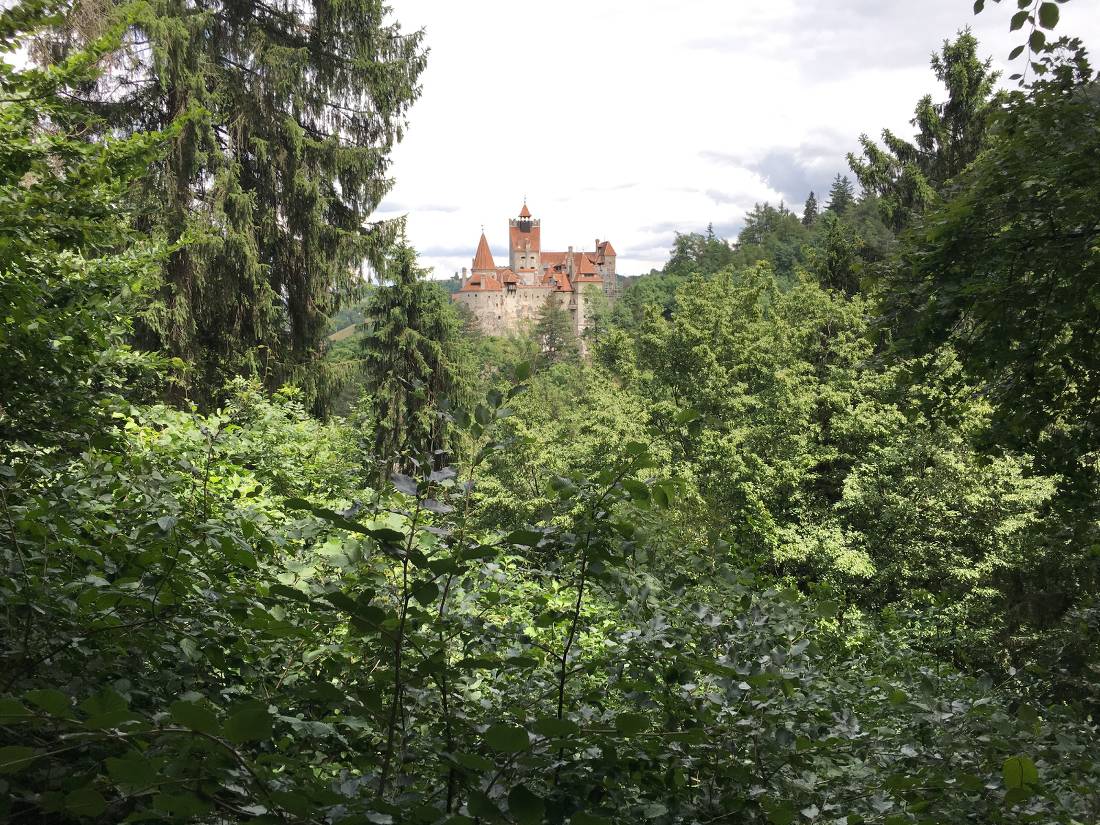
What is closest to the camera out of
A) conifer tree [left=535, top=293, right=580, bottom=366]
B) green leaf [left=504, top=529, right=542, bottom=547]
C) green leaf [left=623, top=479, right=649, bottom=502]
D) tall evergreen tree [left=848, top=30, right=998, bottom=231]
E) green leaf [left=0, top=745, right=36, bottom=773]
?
green leaf [left=0, top=745, right=36, bottom=773]

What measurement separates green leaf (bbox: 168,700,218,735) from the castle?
261ft

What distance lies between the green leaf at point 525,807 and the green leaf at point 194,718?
48cm

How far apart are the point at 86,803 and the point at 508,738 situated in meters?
0.59

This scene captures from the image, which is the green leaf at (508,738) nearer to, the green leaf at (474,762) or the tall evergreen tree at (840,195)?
the green leaf at (474,762)

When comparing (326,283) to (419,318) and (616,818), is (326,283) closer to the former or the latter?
(419,318)

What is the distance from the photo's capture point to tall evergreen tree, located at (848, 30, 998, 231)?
20.2 meters

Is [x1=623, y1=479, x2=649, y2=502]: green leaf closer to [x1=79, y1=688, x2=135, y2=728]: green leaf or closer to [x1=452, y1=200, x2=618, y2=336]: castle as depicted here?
[x1=79, y1=688, x2=135, y2=728]: green leaf

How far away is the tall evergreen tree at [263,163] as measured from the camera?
38.8 feet

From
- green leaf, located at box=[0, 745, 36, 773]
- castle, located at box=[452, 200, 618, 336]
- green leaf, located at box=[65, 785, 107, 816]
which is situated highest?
castle, located at box=[452, 200, 618, 336]

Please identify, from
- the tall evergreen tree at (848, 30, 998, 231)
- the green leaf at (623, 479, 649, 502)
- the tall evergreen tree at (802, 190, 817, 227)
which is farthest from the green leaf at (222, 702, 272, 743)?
the tall evergreen tree at (802, 190, 817, 227)

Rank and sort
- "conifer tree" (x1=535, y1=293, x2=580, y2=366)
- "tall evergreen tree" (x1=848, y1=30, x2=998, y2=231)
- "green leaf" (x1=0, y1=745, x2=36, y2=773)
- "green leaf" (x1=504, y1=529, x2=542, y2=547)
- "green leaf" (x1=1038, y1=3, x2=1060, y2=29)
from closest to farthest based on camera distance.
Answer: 1. "green leaf" (x1=0, y1=745, x2=36, y2=773)
2. "green leaf" (x1=504, y1=529, x2=542, y2=547)
3. "green leaf" (x1=1038, y1=3, x2=1060, y2=29)
4. "tall evergreen tree" (x1=848, y1=30, x2=998, y2=231)
5. "conifer tree" (x1=535, y1=293, x2=580, y2=366)

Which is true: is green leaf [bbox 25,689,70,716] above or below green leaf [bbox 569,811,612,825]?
above

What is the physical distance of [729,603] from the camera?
325cm

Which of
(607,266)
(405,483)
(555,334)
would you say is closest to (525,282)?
(607,266)
